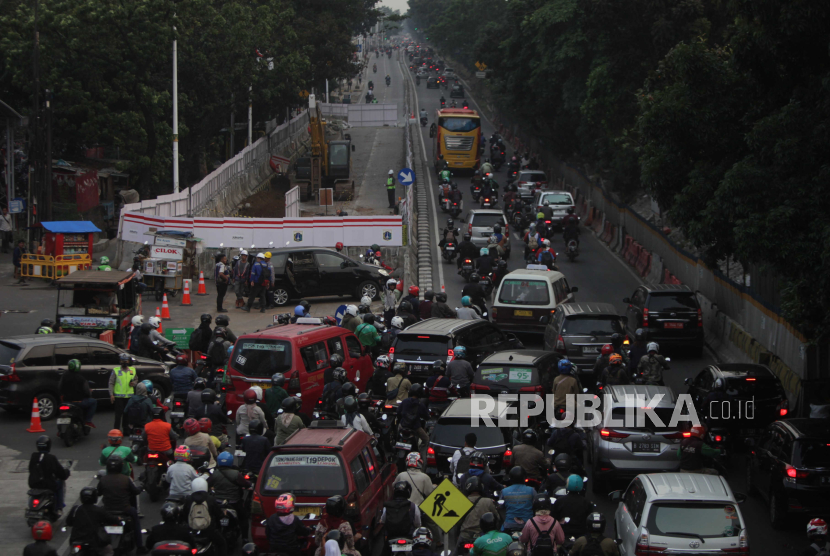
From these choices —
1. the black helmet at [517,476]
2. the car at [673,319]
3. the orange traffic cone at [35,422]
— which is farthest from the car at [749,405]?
the orange traffic cone at [35,422]

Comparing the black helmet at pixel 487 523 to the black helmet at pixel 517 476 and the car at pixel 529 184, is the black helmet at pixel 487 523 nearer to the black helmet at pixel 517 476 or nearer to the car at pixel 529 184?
the black helmet at pixel 517 476

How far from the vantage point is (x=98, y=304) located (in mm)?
21609

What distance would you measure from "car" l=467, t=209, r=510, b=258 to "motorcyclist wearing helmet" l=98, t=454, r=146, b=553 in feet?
77.0

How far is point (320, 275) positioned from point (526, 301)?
26.3 feet

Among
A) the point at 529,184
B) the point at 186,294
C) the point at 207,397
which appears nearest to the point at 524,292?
the point at 207,397

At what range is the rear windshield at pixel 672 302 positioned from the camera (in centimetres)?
2170

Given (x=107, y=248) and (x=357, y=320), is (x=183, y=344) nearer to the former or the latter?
(x=357, y=320)

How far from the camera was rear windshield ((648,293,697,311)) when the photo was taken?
2170 cm

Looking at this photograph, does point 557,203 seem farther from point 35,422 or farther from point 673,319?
point 35,422

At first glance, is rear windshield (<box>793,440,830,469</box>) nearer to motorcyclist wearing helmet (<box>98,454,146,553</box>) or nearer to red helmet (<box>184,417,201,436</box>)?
red helmet (<box>184,417,201,436</box>)

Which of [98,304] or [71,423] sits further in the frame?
[98,304]

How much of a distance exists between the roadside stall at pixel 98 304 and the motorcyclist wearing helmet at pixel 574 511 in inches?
533

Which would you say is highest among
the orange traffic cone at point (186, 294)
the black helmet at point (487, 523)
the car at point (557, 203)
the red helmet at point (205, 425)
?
the car at point (557, 203)

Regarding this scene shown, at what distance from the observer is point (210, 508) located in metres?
10.3
